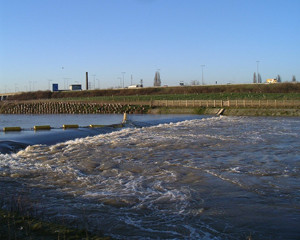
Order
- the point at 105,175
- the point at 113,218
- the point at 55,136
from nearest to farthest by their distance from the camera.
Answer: the point at 113,218, the point at 105,175, the point at 55,136

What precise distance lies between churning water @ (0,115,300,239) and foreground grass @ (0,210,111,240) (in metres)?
0.75

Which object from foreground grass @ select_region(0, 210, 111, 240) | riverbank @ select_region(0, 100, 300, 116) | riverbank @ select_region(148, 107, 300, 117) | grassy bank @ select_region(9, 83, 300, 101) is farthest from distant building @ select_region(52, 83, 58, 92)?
foreground grass @ select_region(0, 210, 111, 240)

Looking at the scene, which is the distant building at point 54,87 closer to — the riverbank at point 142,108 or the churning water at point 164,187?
the riverbank at point 142,108

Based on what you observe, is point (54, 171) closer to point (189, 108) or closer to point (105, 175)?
point (105, 175)

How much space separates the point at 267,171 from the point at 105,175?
582 cm

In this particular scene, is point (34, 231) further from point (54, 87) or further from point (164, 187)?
point (54, 87)

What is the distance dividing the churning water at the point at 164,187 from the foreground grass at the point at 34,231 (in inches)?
29.6

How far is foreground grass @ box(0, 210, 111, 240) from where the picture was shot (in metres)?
5.93

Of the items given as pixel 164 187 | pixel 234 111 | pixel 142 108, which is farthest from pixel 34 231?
pixel 142 108

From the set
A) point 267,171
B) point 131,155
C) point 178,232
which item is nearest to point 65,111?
point 131,155

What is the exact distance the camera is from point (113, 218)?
7824 millimetres

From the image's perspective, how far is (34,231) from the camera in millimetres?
6215

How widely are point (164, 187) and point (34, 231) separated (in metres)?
4.96

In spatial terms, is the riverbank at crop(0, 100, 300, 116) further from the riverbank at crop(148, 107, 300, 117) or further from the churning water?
the churning water
